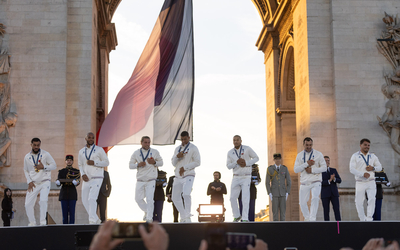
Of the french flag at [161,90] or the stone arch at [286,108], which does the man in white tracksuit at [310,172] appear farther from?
the stone arch at [286,108]

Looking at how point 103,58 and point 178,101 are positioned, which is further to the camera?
point 103,58

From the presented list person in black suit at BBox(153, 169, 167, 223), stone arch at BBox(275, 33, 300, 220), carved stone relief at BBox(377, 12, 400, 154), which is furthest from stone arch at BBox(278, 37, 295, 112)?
person in black suit at BBox(153, 169, 167, 223)

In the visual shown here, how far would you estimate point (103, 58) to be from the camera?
A: 27.7 metres

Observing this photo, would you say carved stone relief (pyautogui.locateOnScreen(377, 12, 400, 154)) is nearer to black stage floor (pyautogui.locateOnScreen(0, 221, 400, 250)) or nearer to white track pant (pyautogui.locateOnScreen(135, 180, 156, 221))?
black stage floor (pyautogui.locateOnScreen(0, 221, 400, 250))

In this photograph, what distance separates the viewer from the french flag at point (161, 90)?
15055 millimetres

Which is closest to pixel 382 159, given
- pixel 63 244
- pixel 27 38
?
pixel 63 244

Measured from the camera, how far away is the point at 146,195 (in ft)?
43.7

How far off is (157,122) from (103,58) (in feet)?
44.3

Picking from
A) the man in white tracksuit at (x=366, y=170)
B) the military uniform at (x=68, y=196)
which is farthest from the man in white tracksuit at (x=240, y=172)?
the military uniform at (x=68, y=196)

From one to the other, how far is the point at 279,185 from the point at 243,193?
6.91ft

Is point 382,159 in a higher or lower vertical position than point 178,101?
lower

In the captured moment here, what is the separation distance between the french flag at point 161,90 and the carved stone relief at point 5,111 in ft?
14.8

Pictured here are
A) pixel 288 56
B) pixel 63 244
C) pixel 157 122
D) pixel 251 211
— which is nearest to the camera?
pixel 63 244

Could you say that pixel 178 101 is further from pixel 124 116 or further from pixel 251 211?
pixel 251 211
